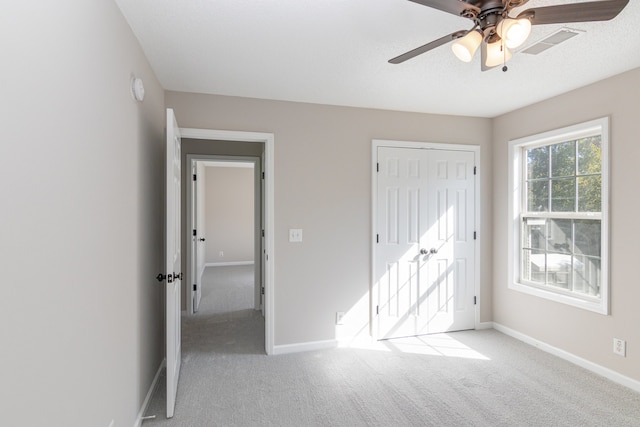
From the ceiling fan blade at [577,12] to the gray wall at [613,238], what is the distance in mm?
1743

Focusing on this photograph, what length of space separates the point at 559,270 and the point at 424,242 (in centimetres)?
128

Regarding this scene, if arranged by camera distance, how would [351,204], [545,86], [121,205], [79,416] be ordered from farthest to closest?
[351,204] < [545,86] < [121,205] < [79,416]

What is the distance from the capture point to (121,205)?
1.80 meters

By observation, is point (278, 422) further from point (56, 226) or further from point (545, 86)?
point (545, 86)

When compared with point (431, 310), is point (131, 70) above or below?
above

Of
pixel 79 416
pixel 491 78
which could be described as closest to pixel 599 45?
pixel 491 78

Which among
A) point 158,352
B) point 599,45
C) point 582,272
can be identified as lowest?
point 158,352

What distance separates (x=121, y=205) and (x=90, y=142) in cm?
49

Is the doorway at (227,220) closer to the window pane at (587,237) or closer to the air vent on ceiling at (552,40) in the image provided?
the window pane at (587,237)

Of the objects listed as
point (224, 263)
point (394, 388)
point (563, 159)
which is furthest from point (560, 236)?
point (224, 263)

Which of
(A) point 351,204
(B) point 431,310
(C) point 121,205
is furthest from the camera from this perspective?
(B) point 431,310

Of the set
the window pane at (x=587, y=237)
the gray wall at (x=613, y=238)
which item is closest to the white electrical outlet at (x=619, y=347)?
the gray wall at (x=613, y=238)

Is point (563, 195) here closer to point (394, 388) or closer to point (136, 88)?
point (394, 388)

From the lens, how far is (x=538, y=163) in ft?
11.2
